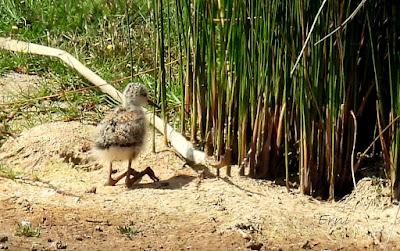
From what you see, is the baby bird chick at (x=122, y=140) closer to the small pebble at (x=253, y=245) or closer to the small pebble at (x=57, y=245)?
the small pebble at (x=57, y=245)

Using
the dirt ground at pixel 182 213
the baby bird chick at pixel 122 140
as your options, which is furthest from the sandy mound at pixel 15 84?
the baby bird chick at pixel 122 140

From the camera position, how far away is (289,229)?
583cm

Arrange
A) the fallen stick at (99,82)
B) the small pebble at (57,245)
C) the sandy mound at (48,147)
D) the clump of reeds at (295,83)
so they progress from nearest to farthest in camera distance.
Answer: the small pebble at (57,245), the clump of reeds at (295,83), the fallen stick at (99,82), the sandy mound at (48,147)

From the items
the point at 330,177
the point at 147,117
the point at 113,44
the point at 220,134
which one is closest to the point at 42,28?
the point at 113,44

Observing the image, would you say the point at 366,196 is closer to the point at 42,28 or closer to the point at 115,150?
the point at 115,150

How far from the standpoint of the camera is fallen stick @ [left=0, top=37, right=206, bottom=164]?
22.3 feet

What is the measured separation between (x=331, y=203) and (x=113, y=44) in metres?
3.19

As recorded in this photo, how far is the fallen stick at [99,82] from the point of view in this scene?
22.3ft

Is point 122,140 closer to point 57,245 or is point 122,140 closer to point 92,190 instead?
point 92,190

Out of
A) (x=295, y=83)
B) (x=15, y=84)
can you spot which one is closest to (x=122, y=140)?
(x=295, y=83)

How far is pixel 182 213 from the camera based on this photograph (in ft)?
19.8

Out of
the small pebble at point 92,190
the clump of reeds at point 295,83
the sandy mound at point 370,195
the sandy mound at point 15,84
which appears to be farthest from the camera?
the sandy mound at point 15,84

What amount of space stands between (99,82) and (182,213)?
212 centimetres

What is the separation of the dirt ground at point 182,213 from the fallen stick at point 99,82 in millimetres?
80
